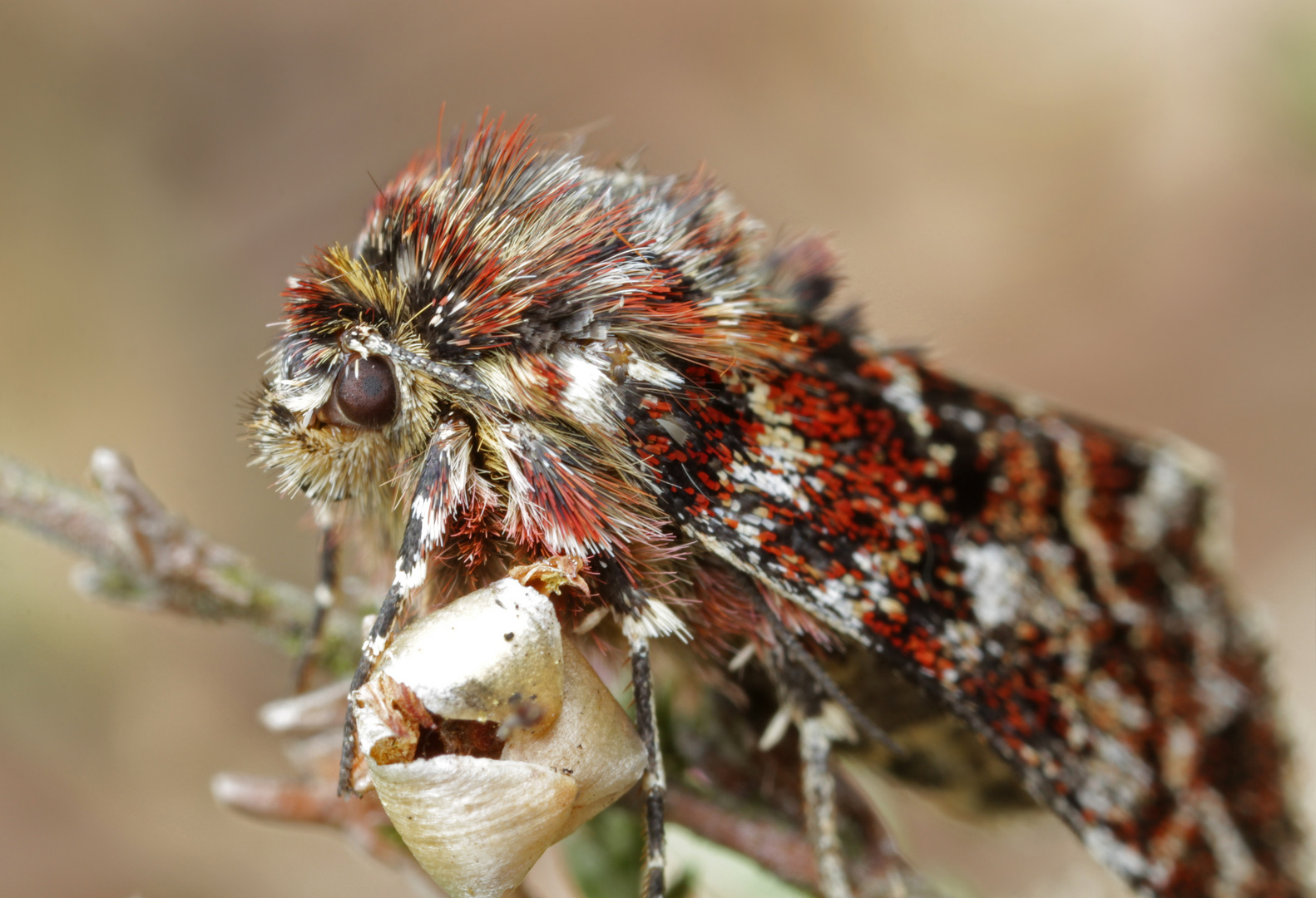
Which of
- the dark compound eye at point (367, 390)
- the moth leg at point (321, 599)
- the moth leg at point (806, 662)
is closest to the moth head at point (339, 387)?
the dark compound eye at point (367, 390)

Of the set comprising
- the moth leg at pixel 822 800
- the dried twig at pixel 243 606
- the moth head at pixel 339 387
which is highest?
the moth head at pixel 339 387

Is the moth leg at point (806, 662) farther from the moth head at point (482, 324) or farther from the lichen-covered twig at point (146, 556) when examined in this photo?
the lichen-covered twig at point (146, 556)

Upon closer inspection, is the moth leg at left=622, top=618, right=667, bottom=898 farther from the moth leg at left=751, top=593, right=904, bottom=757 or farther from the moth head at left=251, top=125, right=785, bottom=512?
the moth head at left=251, top=125, right=785, bottom=512

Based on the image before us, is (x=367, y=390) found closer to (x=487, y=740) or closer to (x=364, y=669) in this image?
A: (x=364, y=669)

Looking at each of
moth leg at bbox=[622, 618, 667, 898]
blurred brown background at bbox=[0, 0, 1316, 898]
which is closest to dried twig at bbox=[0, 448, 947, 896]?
moth leg at bbox=[622, 618, 667, 898]

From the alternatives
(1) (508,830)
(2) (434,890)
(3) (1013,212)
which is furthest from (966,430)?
(3) (1013,212)

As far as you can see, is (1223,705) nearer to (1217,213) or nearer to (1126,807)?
(1126,807)
